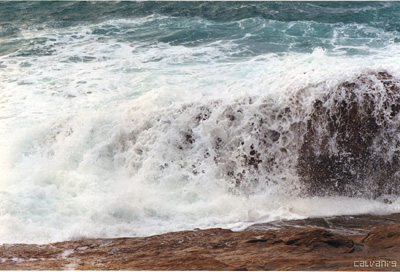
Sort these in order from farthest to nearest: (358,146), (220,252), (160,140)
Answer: (160,140) < (358,146) < (220,252)

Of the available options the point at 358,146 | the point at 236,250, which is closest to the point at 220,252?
the point at 236,250

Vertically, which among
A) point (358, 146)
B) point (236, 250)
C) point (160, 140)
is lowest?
point (236, 250)

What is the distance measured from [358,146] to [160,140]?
2695mm

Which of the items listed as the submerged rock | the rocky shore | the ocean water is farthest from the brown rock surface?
the submerged rock

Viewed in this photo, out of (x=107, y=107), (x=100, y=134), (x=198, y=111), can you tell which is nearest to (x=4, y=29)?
(x=107, y=107)

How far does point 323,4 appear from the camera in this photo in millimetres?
16109

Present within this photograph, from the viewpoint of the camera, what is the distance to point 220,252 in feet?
12.6

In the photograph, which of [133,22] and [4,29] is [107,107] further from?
[4,29]

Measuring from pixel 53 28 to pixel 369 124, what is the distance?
477 inches

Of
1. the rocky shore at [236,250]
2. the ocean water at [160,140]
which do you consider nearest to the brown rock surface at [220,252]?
the rocky shore at [236,250]

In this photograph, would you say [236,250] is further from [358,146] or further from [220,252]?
[358,146]

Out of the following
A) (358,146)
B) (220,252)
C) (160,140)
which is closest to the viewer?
(220,252)

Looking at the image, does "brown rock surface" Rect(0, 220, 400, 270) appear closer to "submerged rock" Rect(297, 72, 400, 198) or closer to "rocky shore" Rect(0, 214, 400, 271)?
"rocky shore" Rect(0, 214, 400, 271)

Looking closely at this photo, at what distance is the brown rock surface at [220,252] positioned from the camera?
3.42m
